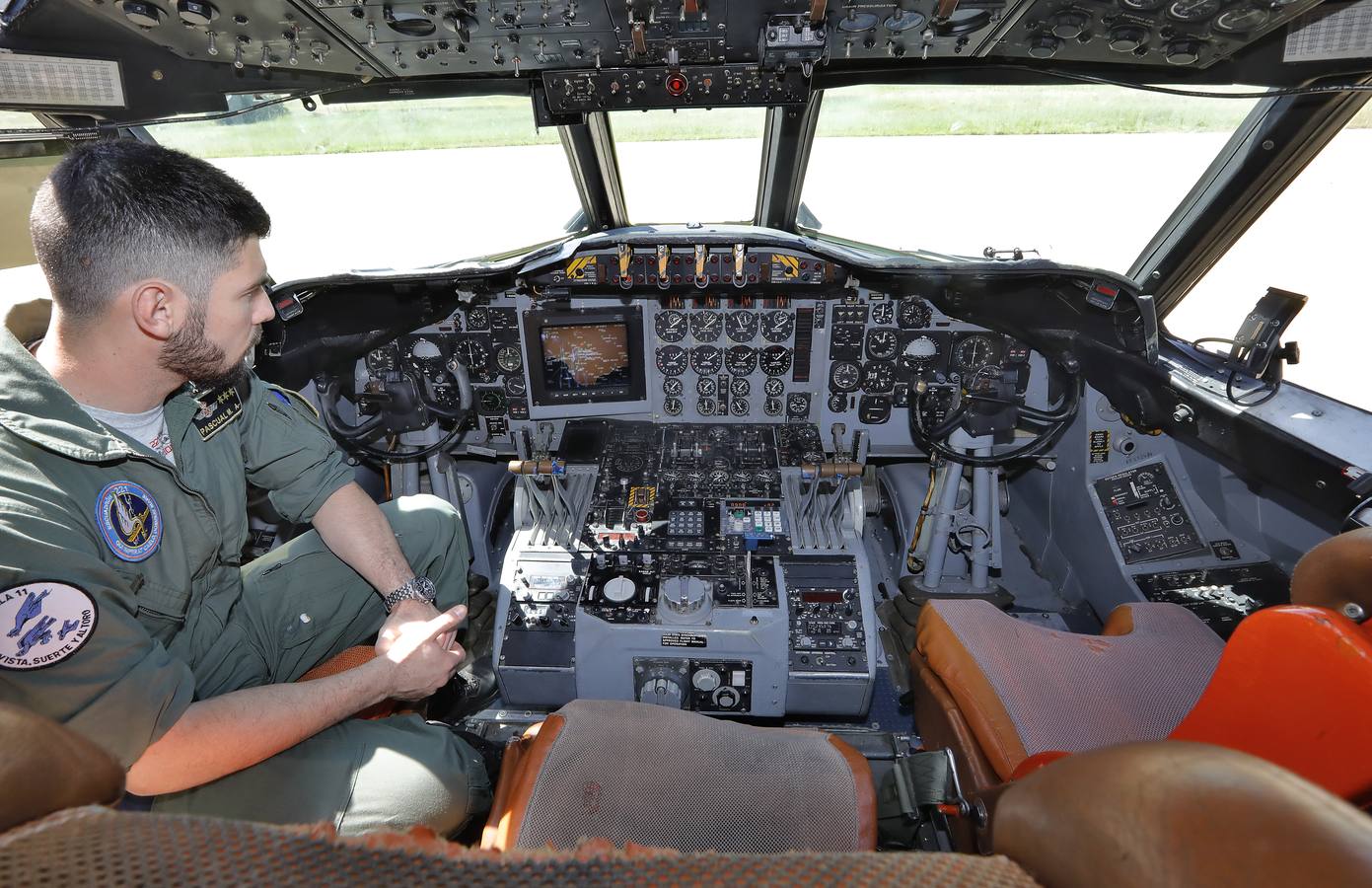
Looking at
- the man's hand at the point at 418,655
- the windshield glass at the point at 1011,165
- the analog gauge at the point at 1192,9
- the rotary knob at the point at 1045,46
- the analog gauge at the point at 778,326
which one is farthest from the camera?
the analog gauge at the point at 778,326

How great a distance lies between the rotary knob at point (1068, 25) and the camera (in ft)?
5.79

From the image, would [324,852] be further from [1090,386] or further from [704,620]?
[1090,386]

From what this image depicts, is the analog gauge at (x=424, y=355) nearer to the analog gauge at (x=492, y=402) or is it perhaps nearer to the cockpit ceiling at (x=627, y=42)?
the analog gauge at (x=492, y=402)

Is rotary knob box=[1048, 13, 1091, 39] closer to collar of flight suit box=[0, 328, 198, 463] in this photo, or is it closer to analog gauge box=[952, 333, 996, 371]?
analog gauge box=[952, 333, 996, 371]

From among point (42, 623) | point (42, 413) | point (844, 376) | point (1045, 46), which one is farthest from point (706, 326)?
point (42, 623)

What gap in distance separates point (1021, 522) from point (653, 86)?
9.06 ft

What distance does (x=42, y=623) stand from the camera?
101cm

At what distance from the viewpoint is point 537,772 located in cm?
112

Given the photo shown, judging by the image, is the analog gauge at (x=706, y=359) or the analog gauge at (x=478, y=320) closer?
the analog gauge at (x=478, y=320)

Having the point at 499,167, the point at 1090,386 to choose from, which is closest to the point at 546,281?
the point at 499,167

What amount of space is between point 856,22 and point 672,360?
5.40 feet

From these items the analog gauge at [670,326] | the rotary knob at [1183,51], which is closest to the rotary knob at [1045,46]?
the rotary knob at [1183,51]

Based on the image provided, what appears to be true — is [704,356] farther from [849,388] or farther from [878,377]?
[878,377]

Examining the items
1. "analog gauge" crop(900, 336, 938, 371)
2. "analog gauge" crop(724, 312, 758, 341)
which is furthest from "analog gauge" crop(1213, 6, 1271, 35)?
"analog gauge" crop(724, 312, 758, 341)
